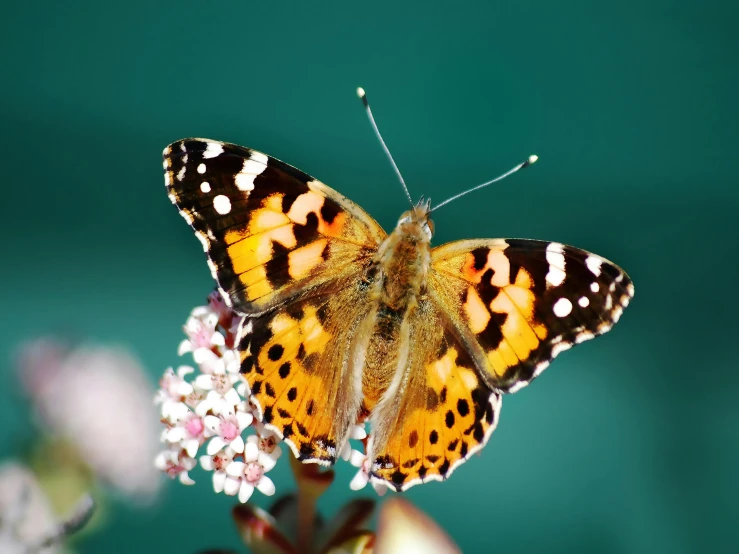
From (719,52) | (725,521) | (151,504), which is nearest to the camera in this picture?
(151,504)

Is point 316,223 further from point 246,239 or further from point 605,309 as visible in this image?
point 605,309

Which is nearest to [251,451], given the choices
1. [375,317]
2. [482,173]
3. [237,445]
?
[237,445]

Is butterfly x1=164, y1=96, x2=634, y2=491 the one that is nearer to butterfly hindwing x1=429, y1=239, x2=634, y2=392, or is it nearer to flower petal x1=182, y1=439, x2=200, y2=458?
butterfly hindwing x1=429, y1=239, x2=634, y2=392

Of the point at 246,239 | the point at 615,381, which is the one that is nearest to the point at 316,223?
the point at 246,239

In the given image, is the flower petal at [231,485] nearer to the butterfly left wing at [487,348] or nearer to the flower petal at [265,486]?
the flower petal at [265,486]

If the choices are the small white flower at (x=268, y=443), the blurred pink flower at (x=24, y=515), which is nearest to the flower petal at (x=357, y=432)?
the small white flower at (x=268, y=443)

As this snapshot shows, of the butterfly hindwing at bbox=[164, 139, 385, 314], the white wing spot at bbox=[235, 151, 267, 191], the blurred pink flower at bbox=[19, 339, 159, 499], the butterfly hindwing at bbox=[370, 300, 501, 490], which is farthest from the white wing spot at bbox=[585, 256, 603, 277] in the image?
the blurred pink flower at bbox=[19, 339, 159, 499]
